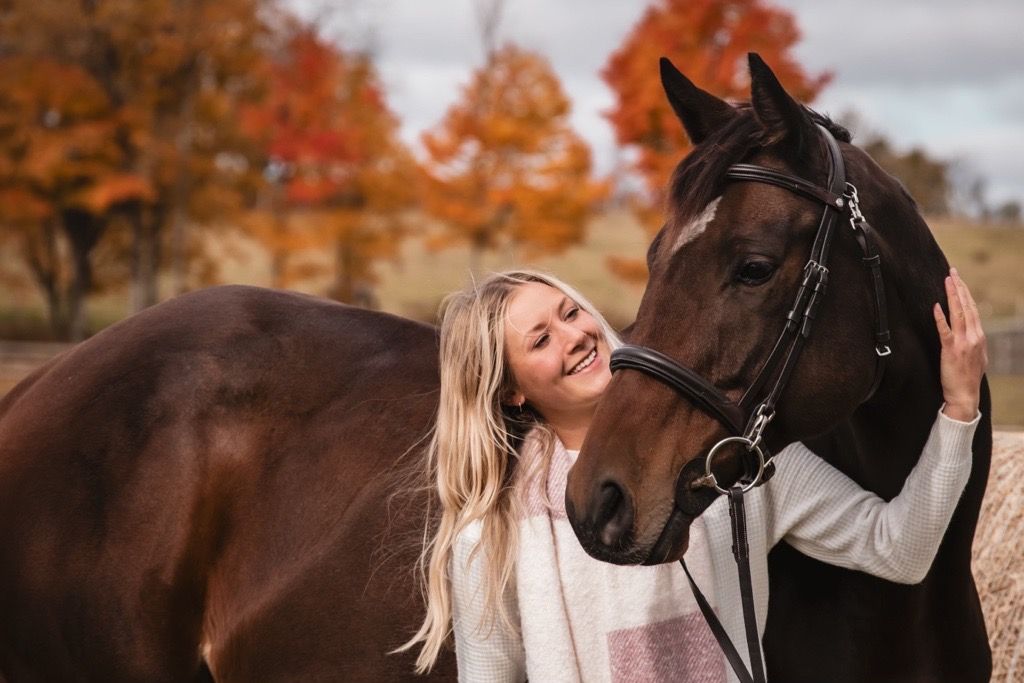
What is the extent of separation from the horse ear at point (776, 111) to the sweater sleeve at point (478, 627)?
1.25m

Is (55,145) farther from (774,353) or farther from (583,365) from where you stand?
(774,353)

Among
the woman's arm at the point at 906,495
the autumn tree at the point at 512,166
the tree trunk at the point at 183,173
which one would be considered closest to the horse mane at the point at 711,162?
the woman's arm at the point at 906,495

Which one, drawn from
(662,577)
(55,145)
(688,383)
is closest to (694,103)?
(688,383)

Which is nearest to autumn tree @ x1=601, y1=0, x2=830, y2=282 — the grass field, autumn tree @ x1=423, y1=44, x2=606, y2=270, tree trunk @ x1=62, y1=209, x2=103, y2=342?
autumn tree @ x1=423, y1=44, x2=606, y2=270

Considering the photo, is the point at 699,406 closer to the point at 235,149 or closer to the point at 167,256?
the point at 235,149

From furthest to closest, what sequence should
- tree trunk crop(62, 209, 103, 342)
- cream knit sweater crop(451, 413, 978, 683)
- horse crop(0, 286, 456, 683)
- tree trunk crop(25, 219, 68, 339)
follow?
tree trunk crop(25, 219, 68, 339), tree trunk crop(62, 209, 103, 342), horse crop(0, 286, 456, 683), cream knit sweater crop(451, 413, 978, 683)

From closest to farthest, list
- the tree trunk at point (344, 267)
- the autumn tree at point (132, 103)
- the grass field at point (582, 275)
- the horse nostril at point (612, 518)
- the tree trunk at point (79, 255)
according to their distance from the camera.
Answer: the horse nostril at point (612, 518)
the autumn tree at point (132, 103)
the tree trunk at point (344, 267)
the tree trunk at point (79, 255)
the grass field at point (582, 275)

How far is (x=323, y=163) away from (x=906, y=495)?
69.3ft

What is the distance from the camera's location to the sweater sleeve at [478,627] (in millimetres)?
2746

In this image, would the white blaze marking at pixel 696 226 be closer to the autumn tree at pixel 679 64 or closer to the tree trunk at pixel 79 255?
the autumn tree at pixel 679 64

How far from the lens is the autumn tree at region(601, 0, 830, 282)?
752 inches

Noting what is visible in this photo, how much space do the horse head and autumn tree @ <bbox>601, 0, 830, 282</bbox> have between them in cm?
1671

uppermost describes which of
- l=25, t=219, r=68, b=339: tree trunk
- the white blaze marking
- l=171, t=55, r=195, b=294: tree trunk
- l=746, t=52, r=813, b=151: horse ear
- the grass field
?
l=746, t=52, r=813, b=151: horse ear

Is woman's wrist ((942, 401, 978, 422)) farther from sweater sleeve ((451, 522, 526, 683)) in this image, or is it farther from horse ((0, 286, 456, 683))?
horse ((0, 286, 456, 683))
